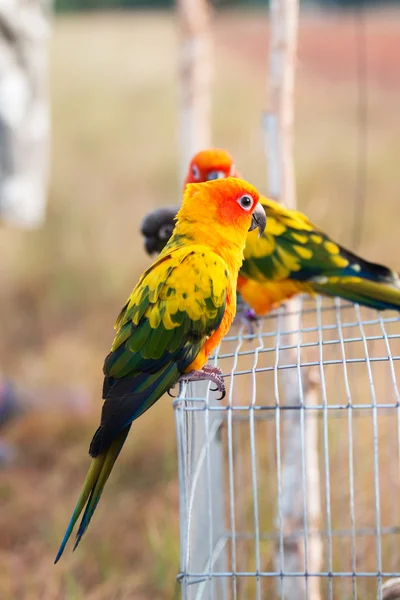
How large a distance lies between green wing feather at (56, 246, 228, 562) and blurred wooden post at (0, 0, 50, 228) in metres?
1.83

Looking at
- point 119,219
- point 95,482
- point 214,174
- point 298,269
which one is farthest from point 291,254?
point 119,219

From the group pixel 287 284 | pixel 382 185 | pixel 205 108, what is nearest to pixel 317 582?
pixel 287 284

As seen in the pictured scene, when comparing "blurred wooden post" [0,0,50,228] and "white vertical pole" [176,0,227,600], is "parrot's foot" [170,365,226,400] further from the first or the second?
"blurred wooden post" [0,0,50,228]

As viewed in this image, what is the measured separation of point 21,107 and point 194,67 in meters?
1.02

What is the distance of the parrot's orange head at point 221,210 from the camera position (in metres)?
1.20

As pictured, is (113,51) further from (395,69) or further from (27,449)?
(27,449)

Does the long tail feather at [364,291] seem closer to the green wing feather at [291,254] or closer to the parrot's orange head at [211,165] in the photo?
the green wing feather at [291,254]

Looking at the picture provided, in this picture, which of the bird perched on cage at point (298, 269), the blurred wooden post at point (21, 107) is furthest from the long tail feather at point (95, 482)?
the blurred wooden post at point (21, 107)

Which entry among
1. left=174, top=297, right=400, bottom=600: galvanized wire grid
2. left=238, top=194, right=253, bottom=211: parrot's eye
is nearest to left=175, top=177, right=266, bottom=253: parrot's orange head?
left=238, top=194, right=253, bottom=211: parrot's eye

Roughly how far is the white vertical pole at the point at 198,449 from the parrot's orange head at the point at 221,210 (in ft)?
0.90

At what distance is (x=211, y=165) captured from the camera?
1711 millimetres

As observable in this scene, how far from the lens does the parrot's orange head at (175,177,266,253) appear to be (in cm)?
120

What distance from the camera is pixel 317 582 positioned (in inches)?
69.4

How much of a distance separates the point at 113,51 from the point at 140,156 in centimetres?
176
